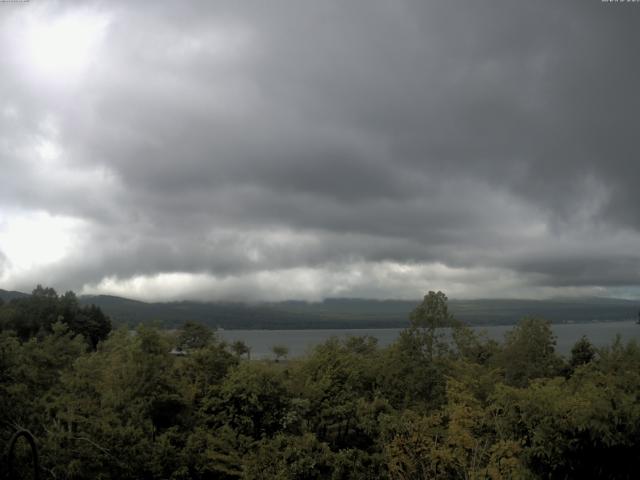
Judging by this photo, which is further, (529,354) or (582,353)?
(582,353)

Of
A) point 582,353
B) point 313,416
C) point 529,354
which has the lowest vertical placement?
point 582,353

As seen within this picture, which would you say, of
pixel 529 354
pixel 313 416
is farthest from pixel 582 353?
pixel 313 416

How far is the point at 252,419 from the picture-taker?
1861 cm

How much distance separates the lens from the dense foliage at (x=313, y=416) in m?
13.4

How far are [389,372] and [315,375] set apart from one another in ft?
14.4

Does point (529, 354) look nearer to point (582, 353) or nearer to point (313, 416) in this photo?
point (582, 353)

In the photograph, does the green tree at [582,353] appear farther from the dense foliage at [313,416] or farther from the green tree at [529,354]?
the dense foliage at [313,416]

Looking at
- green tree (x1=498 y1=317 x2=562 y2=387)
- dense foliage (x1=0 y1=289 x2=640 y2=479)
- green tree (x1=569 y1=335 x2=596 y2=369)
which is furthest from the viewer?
green tree (x1=569 y1=335 x2=596 y2=369)

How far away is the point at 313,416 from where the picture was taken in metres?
19.5

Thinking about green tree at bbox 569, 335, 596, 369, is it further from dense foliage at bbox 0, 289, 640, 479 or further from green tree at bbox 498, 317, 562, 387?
dense foliage at bbox 0, 289, 640, 479

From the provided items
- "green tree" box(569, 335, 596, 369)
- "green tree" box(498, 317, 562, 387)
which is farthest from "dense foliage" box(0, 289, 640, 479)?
"green tree" box(569, 335, 596, 369)

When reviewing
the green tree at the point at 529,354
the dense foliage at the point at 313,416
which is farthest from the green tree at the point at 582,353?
the dense foliage at the point at 313,416

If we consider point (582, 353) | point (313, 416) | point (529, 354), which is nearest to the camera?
point (313, 416)

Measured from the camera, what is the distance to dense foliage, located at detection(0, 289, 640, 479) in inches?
526
